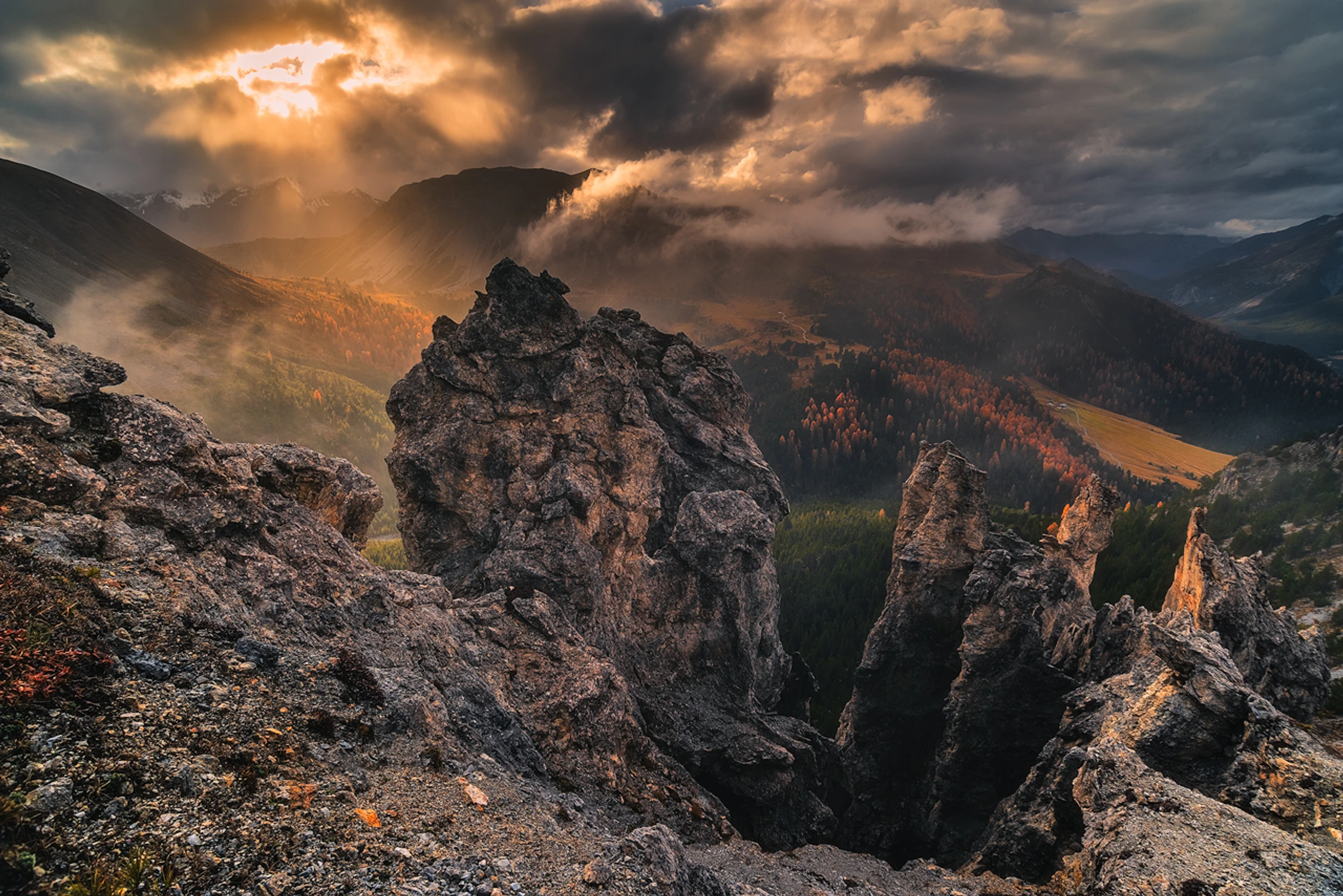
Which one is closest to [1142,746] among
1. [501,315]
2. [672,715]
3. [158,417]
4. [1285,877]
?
[1285,877]

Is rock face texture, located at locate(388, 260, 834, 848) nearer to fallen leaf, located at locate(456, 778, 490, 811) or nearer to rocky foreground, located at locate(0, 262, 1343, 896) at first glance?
rocky foreground, located at locate(0, 262, 1343, 896)

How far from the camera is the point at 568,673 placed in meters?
35.9

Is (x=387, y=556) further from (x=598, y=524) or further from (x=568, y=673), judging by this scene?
(x=568, y=673)

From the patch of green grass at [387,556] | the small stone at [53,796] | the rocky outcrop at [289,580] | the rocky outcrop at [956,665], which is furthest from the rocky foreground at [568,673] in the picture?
the patch of green grass at [387,556]

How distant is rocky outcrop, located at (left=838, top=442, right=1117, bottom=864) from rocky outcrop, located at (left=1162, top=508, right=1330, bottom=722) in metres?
10.6

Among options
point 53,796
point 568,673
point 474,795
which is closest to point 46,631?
point 53,796

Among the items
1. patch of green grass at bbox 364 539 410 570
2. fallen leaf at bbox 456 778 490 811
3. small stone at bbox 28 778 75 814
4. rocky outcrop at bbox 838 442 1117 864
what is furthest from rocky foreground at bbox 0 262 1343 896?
patch of green grass at bbox 364 539 410 570

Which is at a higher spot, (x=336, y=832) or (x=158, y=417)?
(x=158, y=417)

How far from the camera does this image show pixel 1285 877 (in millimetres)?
21484

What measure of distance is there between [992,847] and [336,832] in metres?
41.5

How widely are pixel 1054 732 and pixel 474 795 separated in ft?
174

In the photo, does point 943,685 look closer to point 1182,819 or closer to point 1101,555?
point 1182,819

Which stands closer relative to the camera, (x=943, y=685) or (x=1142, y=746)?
(x=1142, y=746)

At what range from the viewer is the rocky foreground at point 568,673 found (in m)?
15.0
